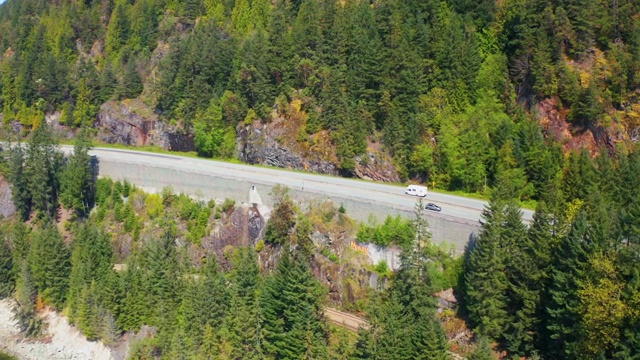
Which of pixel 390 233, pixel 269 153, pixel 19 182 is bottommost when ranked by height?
pixel 19 182

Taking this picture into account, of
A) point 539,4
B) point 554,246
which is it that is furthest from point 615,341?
point 539,4

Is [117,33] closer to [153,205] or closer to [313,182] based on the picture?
[153,205]

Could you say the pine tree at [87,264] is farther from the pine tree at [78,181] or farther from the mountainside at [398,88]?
the mountainside at [398,88]

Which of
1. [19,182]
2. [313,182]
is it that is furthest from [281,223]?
[19,182]

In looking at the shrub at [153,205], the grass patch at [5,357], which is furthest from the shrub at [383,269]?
the grass patch at [5,357]

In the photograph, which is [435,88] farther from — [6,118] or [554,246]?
[6,118]

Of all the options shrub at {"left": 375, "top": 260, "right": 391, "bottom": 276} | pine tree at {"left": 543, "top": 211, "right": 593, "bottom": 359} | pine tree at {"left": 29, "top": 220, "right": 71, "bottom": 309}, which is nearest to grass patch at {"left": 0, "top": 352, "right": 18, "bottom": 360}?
pine tree at {"left": 29, "top": 220, "right": 71, "bottom": 309}
